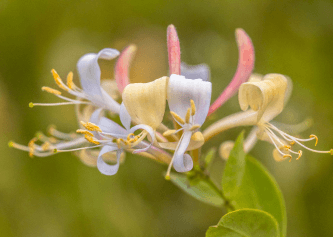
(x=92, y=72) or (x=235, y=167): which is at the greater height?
(x=92, y=72)

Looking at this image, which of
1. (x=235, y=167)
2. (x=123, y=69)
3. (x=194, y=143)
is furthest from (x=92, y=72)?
(x=235, y=167)

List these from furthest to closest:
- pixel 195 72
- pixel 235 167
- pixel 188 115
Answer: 1. pixel 195 72
2. pixel 235 167
3. pixel 188 115

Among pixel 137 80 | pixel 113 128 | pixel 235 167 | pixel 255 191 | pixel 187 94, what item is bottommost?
pixel 137 80

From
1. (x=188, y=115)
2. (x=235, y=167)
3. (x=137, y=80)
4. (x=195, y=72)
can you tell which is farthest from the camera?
(x=137, y=80)

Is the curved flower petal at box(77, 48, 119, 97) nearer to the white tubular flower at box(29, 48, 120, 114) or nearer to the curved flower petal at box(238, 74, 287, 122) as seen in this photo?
the white tubular flower at box(29, 48, 120, 114)

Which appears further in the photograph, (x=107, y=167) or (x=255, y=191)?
(x=255, y=191)

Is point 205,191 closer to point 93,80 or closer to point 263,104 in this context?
point 263,104

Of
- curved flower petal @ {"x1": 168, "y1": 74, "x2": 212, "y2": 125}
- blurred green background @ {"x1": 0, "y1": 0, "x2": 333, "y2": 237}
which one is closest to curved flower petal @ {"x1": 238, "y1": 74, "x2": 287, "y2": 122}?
curved flower petal @ {"x1": 168, "y1": 74, "x2": 212, "y2": 125}
